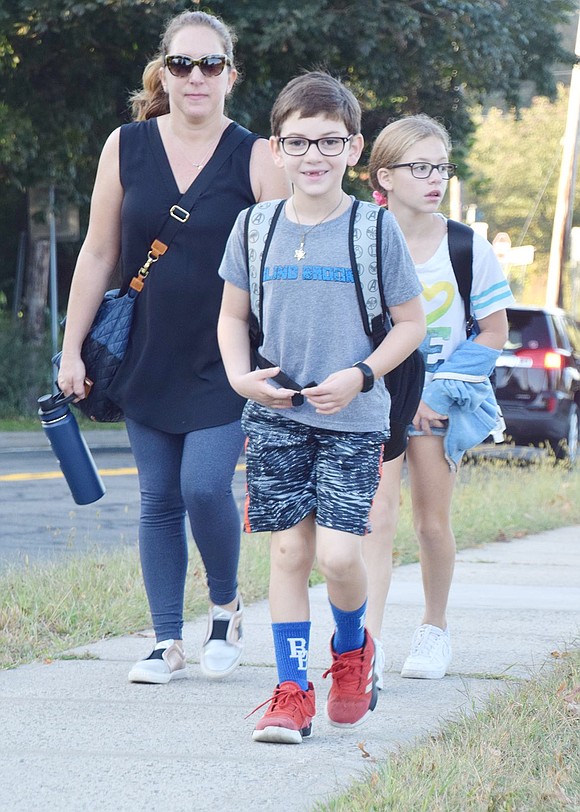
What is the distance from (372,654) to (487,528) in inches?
184

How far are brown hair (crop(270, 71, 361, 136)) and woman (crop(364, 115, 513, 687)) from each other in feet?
2.43

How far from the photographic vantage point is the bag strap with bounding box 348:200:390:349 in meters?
3.58

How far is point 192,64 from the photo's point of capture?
416 centimetres

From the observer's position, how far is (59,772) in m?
3.21

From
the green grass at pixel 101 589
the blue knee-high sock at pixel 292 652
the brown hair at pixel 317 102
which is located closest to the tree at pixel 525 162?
the green grass at pixel 101 589

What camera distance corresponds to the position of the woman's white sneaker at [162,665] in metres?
4.17

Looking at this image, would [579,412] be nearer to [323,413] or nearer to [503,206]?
[323,413]

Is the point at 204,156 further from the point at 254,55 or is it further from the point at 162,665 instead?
the point at 254,55

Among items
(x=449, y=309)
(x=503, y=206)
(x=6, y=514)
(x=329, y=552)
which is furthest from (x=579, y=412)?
(x=503, y=206)

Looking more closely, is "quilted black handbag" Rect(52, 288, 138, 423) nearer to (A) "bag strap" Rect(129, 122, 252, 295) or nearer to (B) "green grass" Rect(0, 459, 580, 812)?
(A) "bag strap" Rect(129, 122, 252, 295)

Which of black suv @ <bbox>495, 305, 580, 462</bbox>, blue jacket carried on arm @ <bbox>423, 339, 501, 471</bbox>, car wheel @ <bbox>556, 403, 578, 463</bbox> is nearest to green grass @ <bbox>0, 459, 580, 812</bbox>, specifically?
blue jacket carried on arm @ <bbox>423, 339, 501, 471</bbox>

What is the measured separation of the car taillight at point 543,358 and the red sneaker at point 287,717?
1084 cm

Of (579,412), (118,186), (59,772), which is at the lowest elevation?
(579,412)

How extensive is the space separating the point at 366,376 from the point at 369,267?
11.5 inches
